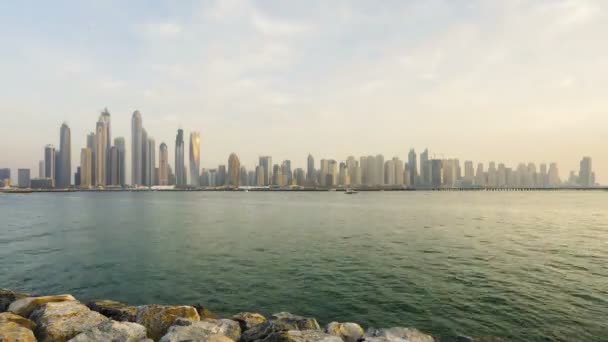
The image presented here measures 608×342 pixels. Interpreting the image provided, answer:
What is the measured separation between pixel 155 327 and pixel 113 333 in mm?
2086

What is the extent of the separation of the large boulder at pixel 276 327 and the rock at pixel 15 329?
7.57 metres

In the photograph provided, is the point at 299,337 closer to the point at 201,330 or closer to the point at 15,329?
the point at 201,330

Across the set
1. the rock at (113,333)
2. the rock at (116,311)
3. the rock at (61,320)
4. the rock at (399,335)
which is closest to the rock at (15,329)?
the rock at (61,320)

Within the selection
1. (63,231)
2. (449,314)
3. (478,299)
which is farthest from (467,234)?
(63,231)

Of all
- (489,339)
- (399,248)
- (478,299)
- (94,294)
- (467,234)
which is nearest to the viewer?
(489,339)

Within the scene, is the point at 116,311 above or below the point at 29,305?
below

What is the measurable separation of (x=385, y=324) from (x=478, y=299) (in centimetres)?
716

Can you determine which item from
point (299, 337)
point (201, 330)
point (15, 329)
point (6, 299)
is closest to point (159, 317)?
point (201, 330)

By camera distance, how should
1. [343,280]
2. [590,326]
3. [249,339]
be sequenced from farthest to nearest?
1. [343,280]
2. [590,326]
3. [249,339]

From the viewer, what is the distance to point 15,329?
1155 centimetres

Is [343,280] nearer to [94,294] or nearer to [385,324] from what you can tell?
[385,324]

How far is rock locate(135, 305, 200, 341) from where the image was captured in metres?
13.2

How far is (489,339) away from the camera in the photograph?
1412cm

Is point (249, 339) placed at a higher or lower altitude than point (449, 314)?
higher
